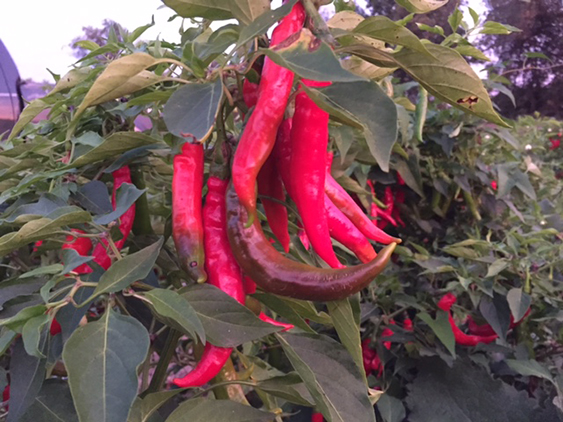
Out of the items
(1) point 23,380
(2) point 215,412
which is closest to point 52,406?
(1) point 23,380

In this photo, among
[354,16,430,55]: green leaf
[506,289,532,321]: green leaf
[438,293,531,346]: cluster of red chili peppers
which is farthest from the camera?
[438,293,531,346]: cluster of red chili peppers

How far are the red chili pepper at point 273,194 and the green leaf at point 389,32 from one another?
0.53 ft

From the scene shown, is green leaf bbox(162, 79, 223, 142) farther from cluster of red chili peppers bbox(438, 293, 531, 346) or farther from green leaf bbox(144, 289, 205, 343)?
cluster of red chili peppers bbox(438, 293, 531, 346)

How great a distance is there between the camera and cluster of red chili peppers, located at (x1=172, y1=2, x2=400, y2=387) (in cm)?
46

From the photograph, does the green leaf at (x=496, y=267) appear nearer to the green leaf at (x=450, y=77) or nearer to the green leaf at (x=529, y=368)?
the green leaf at (x=529, y=368)

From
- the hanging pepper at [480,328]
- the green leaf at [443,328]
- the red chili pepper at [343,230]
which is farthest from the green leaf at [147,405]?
the hanging pepper at [480,328]

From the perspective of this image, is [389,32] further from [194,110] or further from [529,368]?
[529,368]

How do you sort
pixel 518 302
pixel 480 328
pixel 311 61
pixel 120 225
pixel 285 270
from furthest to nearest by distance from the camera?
1. pixel 480 328
2. pixel 518 302
3. pixel 120 225
4. pixel 285 270
5. pixel 311 61

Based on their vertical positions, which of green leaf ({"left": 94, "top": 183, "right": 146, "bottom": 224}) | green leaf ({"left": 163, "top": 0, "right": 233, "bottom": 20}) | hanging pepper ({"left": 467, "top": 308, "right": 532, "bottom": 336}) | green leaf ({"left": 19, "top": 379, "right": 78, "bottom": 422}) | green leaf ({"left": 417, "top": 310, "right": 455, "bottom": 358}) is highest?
green leaf ({"left": 163, "top": 0, "right": 233, "bottom": 20})

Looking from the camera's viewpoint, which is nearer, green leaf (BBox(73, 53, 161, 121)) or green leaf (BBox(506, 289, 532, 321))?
green leaf (BBox(73, 53, 161, 121))

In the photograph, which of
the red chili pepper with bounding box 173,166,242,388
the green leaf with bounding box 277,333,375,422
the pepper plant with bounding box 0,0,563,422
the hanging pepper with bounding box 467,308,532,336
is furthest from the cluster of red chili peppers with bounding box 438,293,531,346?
the red chili pepper with bounding box 173,166,242,388

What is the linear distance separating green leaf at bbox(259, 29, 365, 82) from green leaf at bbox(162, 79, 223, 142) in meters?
0.07

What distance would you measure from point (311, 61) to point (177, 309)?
23 cm

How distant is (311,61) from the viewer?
0.37 m
